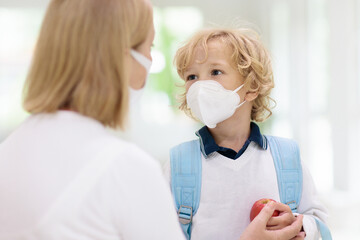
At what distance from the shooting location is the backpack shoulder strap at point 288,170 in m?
1.60

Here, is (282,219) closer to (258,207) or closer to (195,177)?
(258,207)

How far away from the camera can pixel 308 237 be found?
1.55 meters

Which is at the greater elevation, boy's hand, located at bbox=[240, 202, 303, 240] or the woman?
the woman

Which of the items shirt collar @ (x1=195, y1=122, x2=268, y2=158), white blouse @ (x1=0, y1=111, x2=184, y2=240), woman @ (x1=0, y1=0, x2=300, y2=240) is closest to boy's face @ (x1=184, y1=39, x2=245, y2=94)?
shirt collar @ (x1=195, y1=122, x2=268, y2=158)

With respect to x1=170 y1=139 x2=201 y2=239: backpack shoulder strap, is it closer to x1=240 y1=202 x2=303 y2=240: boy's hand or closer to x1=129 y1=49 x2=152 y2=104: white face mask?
x1=240 y1=202 x2=303 y2=240: boy's hand

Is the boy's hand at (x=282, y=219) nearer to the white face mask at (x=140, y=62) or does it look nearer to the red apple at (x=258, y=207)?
the red apple at (x=258, y=207)

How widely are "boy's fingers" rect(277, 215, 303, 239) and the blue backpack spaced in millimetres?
92

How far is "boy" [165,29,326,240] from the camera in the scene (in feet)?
5.09

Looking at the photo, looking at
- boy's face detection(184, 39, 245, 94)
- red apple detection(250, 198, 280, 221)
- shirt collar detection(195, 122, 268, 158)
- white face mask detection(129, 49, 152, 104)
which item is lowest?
red apple detection(250, 198, 280, 221)

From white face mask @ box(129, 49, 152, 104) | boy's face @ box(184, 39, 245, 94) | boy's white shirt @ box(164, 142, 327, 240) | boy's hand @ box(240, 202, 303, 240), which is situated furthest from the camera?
boy's face @ box(184, 39, 245, 94)

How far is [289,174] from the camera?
1.62m

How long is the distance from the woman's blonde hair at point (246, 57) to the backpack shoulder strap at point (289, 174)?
0.19 meters

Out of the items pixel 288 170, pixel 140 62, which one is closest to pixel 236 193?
pixel 288 170

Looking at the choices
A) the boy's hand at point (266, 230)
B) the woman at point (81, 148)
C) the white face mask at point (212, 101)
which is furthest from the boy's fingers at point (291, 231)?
the woman at point (81, 148)
